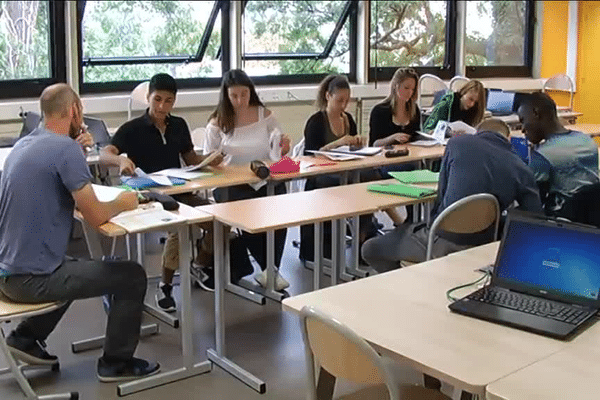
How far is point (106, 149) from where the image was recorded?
421 cm

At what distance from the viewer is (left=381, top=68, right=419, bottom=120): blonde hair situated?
211 inches

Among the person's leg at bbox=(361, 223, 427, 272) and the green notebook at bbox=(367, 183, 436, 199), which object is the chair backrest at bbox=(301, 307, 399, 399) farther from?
the green notebook at bbox=(367, 183, 436, 199)

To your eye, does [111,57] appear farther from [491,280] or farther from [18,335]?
[491,280]

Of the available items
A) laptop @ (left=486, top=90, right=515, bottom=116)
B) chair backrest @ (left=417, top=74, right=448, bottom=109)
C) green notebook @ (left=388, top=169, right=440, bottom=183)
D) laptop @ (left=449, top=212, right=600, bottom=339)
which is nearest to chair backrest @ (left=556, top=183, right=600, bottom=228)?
green notebook @ (left=388, top=169, right=440, bottom=183)

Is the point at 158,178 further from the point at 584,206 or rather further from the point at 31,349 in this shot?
the point at 584,206

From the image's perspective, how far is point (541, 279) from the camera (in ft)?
7.24

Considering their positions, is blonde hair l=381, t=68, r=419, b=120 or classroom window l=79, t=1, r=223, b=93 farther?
classroom window l=79, t=1, r=223, b=93

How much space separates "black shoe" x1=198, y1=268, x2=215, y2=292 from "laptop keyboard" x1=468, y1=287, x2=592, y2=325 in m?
2.42

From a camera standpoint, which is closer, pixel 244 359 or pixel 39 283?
pixel 39 283

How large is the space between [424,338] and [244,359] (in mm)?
1671

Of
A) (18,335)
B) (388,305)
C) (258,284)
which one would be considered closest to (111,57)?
(258,284)

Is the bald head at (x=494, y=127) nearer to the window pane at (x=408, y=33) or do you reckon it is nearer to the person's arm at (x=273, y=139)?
the person's arm at (x=273, y=139)

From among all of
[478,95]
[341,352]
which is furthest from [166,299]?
[478,95]

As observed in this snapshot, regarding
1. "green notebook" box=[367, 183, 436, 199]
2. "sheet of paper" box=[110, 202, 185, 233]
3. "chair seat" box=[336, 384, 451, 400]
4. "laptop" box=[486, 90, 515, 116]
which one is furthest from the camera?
"laptop" box=[486, 90, 515, 116]
